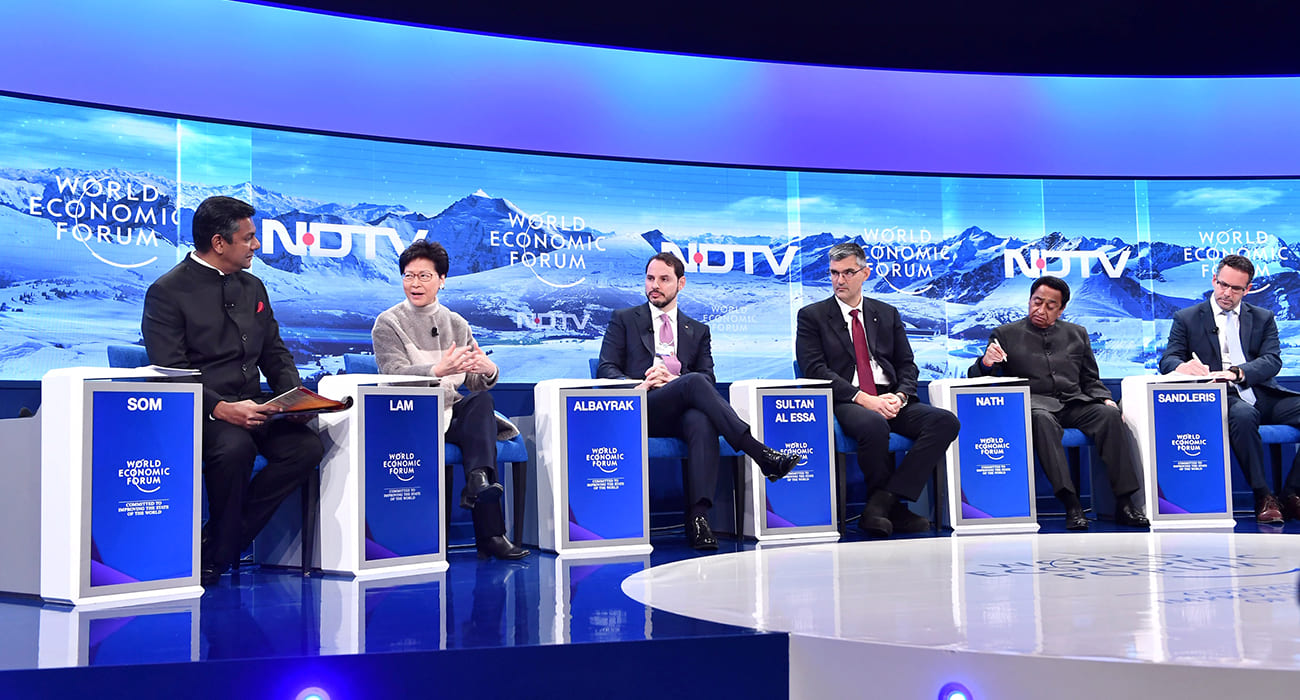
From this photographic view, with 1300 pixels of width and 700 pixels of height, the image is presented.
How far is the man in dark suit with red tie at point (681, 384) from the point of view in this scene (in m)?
4.21

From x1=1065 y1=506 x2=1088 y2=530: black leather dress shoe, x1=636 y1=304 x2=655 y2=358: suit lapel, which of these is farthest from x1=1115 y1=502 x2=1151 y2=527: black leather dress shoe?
x1=636 y1=304 x2=655 y2=358: suit lapel

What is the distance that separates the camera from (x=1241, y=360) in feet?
17.5

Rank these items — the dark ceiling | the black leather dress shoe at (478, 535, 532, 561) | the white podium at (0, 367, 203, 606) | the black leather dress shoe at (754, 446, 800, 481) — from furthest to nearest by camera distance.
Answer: the dark ceiling, the black leather dress shoe at (754, 446, 800, 481), the black leather dress shoe at (478, 535, 532, 561), the white podium at (0, 367, 203, 606)

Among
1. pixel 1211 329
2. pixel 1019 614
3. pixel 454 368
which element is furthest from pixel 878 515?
pixel 1019 614

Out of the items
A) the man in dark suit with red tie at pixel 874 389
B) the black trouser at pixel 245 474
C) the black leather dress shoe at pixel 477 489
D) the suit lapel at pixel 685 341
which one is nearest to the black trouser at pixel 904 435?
the man in dark suit with red tie at pixel 874 389

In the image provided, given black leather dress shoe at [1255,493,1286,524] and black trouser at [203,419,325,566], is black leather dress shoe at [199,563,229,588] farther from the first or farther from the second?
black leather dress shoe at [1255,493,1286,524]

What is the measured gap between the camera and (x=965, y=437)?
4.65 metres

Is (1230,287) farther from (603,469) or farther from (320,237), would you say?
(320,237)

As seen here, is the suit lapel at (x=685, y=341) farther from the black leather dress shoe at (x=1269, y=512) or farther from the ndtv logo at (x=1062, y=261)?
the black leather dress shoe at (x=1269, y=512)

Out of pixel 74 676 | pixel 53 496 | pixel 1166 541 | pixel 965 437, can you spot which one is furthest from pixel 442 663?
pixel 965 437

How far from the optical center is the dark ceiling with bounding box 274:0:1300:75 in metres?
5.13

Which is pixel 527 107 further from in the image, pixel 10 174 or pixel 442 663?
pixel 442 663

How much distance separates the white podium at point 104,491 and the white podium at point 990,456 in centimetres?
301

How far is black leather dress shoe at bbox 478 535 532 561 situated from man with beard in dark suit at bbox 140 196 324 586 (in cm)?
73
